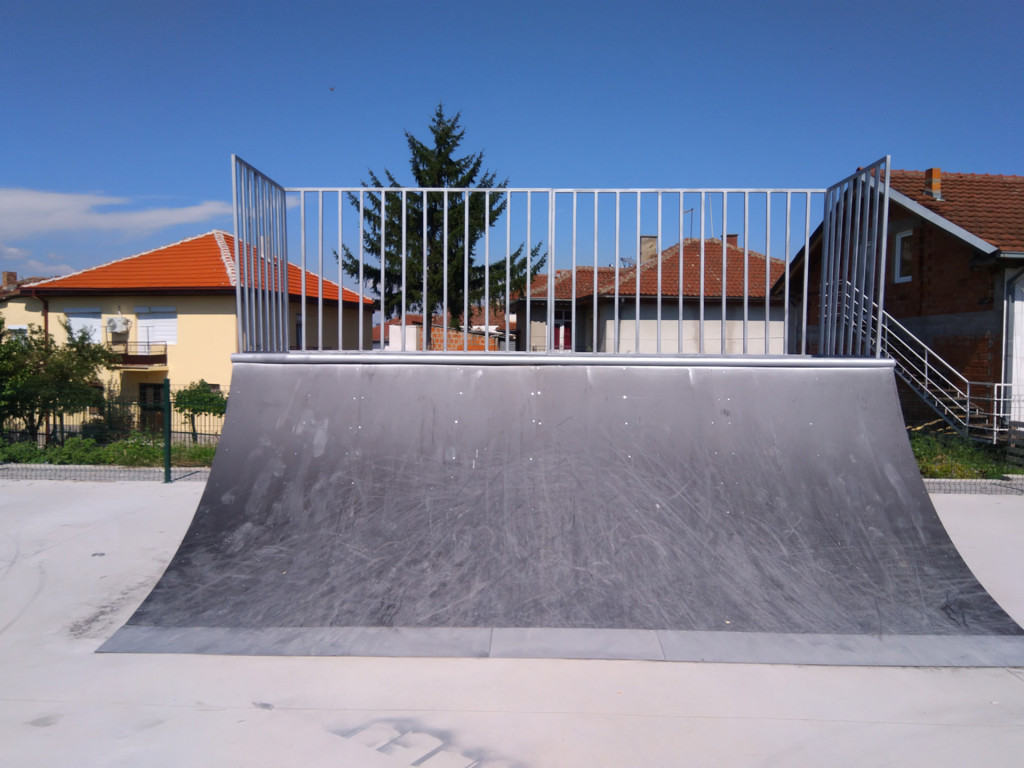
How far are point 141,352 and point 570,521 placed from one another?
21.6m

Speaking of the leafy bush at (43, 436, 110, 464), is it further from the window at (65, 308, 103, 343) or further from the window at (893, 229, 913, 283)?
the window at (893, 229, 913, 283)

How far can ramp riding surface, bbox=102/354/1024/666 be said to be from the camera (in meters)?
4.16

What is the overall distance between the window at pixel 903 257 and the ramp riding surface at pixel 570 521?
11330 millimetres

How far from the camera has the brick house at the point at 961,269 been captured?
11.9 m

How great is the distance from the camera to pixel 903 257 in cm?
1496

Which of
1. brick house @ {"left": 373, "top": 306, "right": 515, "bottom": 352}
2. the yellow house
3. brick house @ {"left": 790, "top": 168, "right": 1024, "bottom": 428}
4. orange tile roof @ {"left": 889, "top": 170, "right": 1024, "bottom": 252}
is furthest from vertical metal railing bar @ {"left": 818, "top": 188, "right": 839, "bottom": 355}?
the yellow house

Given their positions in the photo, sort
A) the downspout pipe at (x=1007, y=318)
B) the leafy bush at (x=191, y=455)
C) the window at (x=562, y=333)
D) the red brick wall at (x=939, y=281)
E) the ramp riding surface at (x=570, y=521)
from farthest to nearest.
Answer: the red brick wall at (x=939, y=281), the downspout pipe at (x=1007, y=318), the leafy bush at (x=191, y=455), the window at (x=562, y=333), the ramp riding surface at (x=570, y=521)

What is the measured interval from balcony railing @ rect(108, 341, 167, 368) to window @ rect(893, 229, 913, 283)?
20.1 meters

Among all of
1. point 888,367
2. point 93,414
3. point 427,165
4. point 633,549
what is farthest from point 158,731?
point 427,165

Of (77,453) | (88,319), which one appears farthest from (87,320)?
(77,453)

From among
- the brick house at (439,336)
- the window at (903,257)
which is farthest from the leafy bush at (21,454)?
the window at (903,257)

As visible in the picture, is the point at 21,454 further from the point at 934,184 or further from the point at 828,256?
the point at 934,184

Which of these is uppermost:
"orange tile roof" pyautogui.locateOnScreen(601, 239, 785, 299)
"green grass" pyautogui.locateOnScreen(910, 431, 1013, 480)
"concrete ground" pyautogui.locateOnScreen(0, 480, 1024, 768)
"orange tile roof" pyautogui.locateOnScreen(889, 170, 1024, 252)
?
"orange tile roof" pyautogui.locateOnScreen(889, 170, 1024, 252)

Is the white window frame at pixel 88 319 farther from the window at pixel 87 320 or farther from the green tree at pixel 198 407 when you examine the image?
the green tree at pixel 198 407
